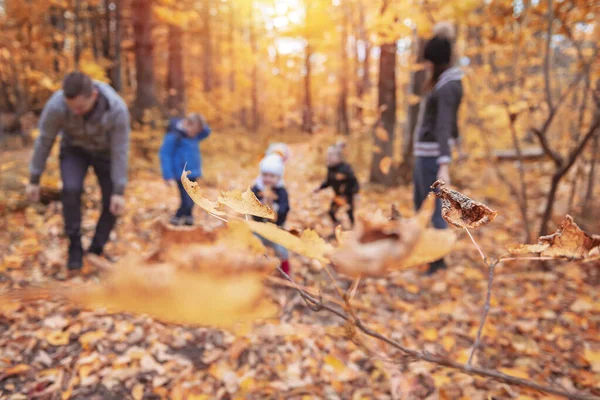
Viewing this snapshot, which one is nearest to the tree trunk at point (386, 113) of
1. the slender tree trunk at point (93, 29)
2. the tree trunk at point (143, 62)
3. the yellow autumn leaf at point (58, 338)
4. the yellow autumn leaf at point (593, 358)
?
the yellow autumn leaf at point (593, 358)

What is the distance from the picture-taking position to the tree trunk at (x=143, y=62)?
675 centimetres

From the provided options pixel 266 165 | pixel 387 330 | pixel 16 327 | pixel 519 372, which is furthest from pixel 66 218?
pixel 519 372

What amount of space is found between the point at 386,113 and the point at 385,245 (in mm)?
5298

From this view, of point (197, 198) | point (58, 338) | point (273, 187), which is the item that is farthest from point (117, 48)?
point (197, 198)

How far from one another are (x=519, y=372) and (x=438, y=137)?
5.27 ft

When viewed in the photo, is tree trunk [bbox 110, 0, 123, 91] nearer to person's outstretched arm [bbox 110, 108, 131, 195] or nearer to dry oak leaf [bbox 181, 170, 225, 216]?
person's outstretched arm [bbox 110, 108, 131, 195]

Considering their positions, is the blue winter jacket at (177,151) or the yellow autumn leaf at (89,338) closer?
the yellow autumn leaf at (89,338)

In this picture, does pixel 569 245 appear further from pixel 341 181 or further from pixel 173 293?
pixel 341 181

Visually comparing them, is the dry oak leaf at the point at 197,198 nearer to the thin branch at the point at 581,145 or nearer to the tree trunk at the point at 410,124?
the thin branch at the point at 581,145

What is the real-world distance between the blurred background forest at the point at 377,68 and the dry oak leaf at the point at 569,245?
7.80 ft

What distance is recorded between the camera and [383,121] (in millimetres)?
5430

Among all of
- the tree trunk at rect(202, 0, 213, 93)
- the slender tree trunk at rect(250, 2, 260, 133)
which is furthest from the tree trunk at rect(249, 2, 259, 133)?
the tree trunk at rect(202, 0, 213, 93)

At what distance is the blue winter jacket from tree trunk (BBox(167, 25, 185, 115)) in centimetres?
366

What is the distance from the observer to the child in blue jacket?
3805mm
